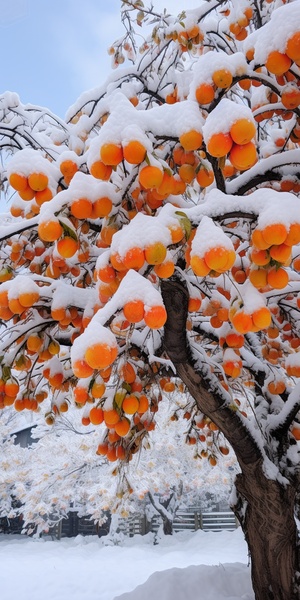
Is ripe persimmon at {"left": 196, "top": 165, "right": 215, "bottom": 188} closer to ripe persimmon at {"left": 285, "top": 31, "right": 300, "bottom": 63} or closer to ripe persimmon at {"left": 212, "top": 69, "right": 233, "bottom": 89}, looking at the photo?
ripe persimmon at {"left": 212, "top": 69, "right": 233, "bottom": 89}

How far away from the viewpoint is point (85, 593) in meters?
7.98

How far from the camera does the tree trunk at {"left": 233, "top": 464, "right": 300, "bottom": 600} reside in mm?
3107

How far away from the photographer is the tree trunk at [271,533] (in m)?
3.11

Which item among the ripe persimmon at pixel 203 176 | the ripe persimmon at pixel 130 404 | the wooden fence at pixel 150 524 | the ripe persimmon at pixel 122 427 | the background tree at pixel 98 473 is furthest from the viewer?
the wooden fence at pixel 150 524

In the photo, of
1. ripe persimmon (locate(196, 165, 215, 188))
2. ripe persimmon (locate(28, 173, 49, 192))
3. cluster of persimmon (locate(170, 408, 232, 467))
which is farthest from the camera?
cluster of persimmon (locate(170, 408, 232, 467))

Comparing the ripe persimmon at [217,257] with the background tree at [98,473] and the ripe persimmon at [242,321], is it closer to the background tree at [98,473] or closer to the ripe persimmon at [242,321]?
the ripe persimmon at [242,321]

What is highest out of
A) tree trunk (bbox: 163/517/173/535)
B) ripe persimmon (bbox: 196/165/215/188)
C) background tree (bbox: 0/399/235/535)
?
ripe persimmon (bbox: 196/165/215/188)

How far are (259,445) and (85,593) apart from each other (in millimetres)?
6754

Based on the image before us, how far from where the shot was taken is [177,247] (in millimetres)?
1607

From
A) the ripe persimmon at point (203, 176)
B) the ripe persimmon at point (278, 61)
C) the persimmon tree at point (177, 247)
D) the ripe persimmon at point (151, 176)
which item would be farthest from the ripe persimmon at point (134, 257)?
the ripe persimmon at point (278, 61)

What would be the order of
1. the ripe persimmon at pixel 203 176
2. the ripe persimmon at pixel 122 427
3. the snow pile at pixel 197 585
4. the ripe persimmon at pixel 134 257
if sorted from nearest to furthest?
the ripe persimmon at pixel 134 257
the ripe persimmon at pixel 203 176
the ripe persimmon at pixel 122 427
the snow pile at pixel 197 585

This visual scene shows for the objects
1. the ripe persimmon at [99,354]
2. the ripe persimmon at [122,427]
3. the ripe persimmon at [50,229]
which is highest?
the ripe persimmon at [50,229]

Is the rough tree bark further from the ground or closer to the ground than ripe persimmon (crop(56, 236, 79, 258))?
closer to the ground

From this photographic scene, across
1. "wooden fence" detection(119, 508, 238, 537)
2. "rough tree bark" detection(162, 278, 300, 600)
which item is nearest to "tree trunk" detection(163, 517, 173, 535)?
"wooden fence" detection(119, 508, 238, 537)
